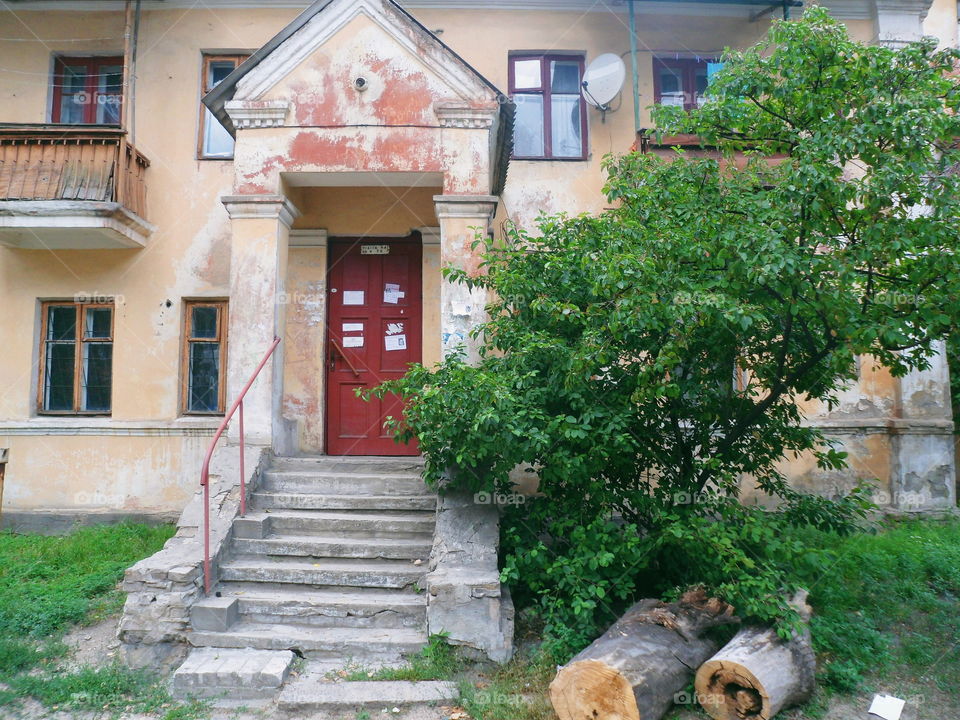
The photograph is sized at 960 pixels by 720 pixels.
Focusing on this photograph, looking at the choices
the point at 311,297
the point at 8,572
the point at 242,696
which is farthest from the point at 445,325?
the point at 8,572

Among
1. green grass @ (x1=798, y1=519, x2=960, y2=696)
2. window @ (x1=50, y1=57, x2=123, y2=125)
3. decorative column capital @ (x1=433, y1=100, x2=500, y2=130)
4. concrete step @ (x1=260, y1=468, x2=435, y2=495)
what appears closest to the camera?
green grass @ (x1=798, y1=519, x2=960, y2=696)

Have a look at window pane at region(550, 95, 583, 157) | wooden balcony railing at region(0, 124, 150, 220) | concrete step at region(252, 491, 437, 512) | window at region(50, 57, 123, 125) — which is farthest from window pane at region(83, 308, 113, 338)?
window pane at region(550, 95, 583, 157)

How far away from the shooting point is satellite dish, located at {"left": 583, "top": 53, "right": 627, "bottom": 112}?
29.3 ft

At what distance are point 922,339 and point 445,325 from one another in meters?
3.84

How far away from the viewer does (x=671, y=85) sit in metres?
9.55

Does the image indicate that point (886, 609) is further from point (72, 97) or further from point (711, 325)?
point (72, 97)

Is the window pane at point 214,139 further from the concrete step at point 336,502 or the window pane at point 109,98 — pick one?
the concrete step at point 336,502

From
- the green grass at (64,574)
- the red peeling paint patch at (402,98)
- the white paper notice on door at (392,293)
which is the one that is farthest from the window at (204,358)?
the red peeling paint patch at (402,98)

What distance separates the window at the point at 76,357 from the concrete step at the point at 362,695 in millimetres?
6102

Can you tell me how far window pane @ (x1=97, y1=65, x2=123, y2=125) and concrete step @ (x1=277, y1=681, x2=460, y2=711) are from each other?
27.5 feet

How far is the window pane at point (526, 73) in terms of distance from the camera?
9492 millimetres

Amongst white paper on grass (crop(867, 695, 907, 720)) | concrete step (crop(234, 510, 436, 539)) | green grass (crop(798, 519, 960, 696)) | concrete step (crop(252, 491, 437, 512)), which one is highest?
concrete step (crop(252, 491, 437, 512))

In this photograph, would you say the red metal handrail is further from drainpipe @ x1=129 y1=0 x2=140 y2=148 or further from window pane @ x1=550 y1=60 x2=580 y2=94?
window pane @ x1=550 y1=60 x2=580 y2=94

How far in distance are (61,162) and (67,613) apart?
5.43m
